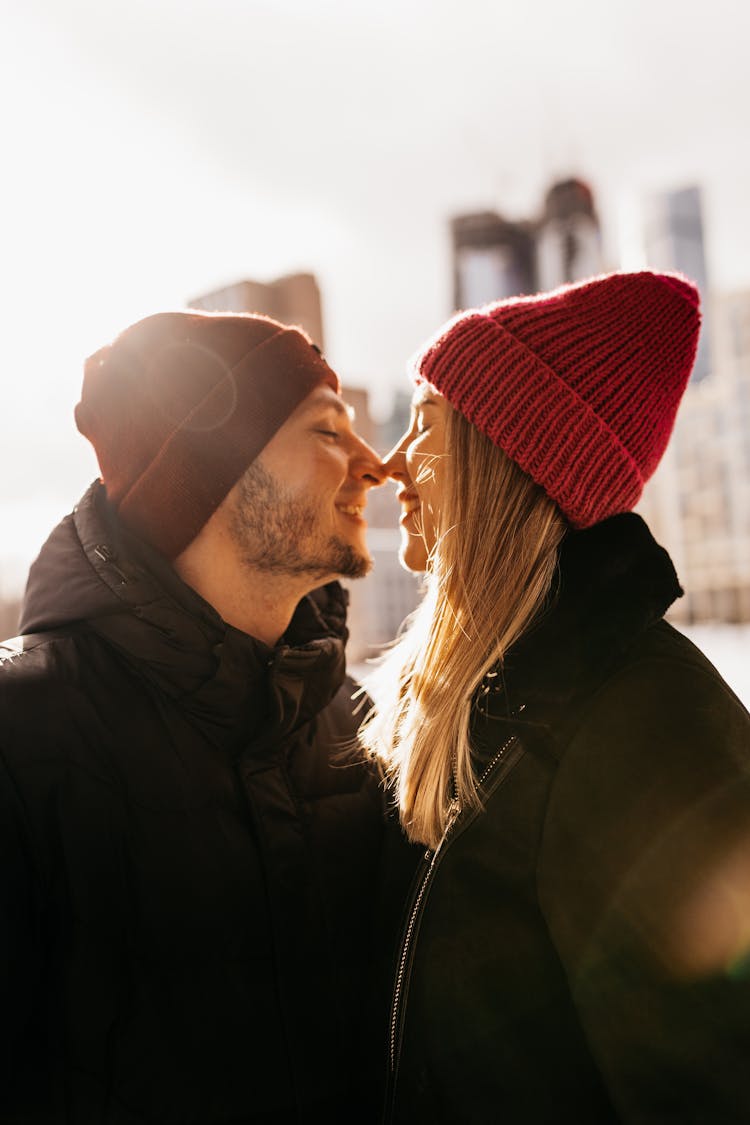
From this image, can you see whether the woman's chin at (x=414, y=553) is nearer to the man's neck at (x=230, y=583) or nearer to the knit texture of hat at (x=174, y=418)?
the man's neck at (x=230, y=583)

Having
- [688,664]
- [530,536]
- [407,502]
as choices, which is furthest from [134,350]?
[688,664]

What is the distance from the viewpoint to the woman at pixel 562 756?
942mm

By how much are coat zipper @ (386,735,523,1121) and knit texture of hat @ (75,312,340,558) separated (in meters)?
0.80

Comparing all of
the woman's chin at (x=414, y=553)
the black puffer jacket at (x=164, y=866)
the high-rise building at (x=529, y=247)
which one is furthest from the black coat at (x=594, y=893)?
the high-rise building at (x=529, y=247)

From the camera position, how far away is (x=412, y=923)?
119 cm

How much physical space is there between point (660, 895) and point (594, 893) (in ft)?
0.25

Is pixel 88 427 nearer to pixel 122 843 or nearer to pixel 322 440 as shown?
pixel 322 440

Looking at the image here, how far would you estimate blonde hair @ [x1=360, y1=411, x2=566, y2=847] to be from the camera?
1.27 m

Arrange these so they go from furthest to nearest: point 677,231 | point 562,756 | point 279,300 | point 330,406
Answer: point 677,231
point 279,300
point 330,406
point 562,756

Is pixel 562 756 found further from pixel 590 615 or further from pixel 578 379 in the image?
pixel 578 379

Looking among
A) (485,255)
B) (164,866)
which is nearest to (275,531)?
(164,866)

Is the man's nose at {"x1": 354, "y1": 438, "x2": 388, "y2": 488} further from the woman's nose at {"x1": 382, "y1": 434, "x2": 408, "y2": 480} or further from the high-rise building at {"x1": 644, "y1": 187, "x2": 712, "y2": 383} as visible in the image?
the high-rise building at {"x1": 644, "y1": 187, "x2": 712, "y2": 383}

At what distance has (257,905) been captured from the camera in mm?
1398

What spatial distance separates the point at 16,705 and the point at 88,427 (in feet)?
2.10
